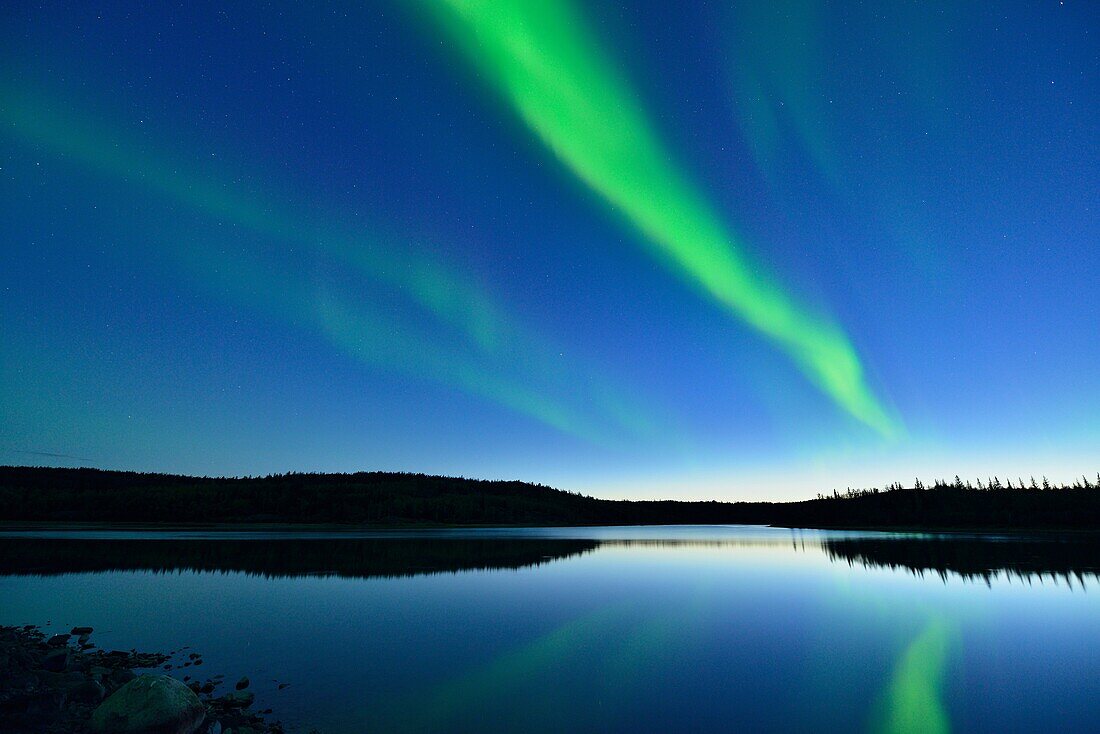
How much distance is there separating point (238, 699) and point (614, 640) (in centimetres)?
1386

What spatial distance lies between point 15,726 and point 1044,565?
68.6 metres

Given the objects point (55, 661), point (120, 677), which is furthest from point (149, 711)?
point (55, 661)

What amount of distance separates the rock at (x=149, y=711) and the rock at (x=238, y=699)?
6.32 ft

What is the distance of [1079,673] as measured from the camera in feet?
64.2

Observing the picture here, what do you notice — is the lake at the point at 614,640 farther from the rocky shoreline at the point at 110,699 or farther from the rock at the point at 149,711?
the rock at the point at 149,711

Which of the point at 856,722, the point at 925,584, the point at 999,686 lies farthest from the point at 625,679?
the point at 925,584

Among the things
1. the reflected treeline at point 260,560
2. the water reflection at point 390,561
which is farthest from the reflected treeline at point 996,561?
the reflected treeline at point 260,560

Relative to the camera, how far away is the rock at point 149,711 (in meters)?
12.6

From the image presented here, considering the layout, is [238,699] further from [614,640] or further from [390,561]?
[390,561]

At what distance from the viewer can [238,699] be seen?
15.8 m

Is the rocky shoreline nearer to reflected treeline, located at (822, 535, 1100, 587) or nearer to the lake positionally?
the lake

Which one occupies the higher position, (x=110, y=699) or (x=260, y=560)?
(x=110, y=699)

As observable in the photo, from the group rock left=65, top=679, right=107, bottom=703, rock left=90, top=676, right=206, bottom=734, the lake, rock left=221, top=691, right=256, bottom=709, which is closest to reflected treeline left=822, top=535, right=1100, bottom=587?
the lake

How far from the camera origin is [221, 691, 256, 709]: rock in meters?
15.5
